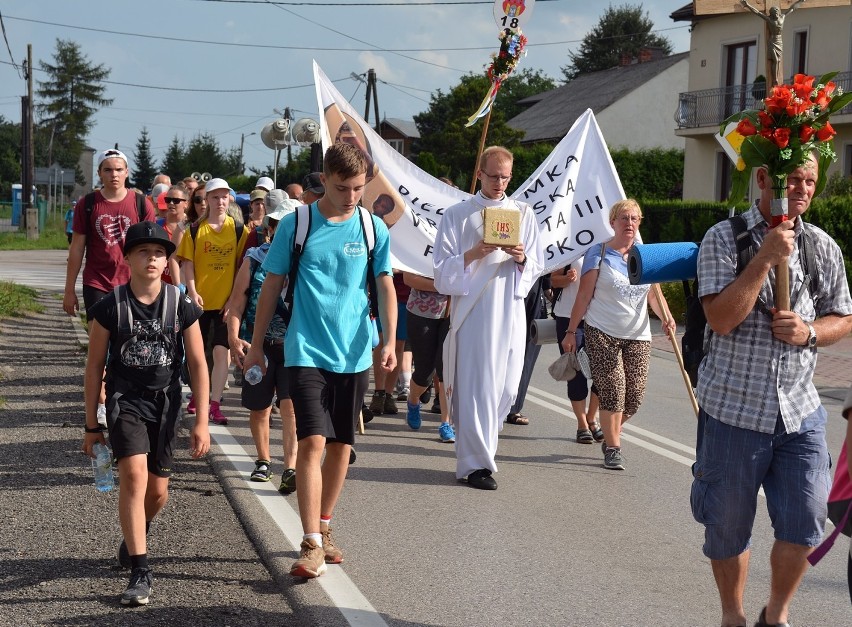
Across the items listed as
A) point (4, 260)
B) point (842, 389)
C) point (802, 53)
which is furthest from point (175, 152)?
point (842, 389)

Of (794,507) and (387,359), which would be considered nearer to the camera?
(794,507)

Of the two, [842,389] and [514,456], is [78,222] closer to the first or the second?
[514,456]

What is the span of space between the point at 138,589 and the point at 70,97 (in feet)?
383

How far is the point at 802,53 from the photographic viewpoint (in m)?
34.1

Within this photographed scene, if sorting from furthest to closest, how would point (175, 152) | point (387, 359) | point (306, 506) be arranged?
point (175, 152) → point (387, 359) → point (306, 506)

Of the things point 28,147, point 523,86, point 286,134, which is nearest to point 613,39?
point 523,86

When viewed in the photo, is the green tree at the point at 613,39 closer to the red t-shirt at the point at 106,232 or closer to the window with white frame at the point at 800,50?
the window with white frame at the point at 800,50

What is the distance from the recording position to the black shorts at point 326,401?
204 inches

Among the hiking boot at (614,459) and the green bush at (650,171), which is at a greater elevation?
the green bush at (650,171)

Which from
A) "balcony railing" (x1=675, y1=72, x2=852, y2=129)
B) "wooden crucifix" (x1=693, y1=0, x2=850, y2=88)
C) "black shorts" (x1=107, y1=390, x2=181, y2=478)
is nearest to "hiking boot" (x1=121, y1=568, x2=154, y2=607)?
"black shorts" (x1=107, y1=390, x2=181, y2=478)

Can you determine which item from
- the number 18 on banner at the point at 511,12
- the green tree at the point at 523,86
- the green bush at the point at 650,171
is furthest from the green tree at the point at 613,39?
the number 18 on banner at the point at 511,12

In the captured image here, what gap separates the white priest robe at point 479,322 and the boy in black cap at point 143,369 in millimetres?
2449

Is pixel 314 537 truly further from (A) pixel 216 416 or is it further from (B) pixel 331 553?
(A) pixel 216 416

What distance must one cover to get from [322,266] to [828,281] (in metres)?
2.25
